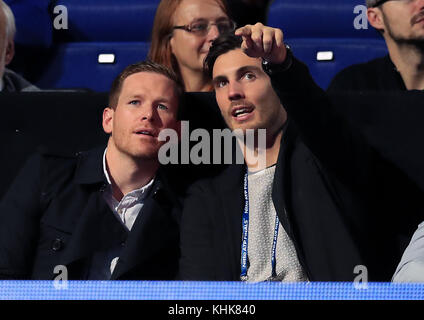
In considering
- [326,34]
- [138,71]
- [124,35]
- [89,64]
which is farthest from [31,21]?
[326,34]

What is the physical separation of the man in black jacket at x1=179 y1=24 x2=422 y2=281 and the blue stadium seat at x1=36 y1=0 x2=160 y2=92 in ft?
2.55

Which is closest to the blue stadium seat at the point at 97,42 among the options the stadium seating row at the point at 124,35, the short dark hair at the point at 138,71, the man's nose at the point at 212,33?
the stadium seating row at the point at 124,35

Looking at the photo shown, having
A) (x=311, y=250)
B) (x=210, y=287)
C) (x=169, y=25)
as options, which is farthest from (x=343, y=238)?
(x=169, y=25)

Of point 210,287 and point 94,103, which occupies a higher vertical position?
point 94,103

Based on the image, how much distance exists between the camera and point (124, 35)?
→ 209cm

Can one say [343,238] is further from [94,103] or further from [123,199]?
[94,103]

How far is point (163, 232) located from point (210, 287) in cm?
18

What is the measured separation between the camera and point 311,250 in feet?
3.74

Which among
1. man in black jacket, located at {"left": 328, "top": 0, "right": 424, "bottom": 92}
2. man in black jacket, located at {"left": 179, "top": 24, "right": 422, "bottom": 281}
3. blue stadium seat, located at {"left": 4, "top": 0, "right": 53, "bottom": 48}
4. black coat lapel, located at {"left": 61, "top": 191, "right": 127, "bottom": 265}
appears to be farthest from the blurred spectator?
man in black jacket, located at {"left": 328, "top": 0, "right": 424, "bottom": 92}

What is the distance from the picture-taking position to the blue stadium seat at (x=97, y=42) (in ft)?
6.43

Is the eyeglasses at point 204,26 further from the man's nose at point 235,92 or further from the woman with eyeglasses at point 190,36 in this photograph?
the man's nose at point 235,92

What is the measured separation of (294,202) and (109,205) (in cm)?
32

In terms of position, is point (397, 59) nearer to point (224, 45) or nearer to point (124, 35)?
point (224, 45)
